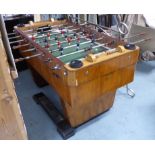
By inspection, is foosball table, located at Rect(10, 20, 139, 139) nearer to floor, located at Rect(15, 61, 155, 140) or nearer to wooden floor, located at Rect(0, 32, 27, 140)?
floor, located at Rect(15, 61, 155, 140)

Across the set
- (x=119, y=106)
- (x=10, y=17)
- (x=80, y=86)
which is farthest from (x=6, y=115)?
(x=10, y=17)

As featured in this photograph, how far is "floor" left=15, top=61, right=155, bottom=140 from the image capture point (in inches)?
72.9

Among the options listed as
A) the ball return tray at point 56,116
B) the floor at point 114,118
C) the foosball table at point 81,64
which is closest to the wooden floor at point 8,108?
the foosball table at point 81,64

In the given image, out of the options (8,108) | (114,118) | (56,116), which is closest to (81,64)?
(8,108)

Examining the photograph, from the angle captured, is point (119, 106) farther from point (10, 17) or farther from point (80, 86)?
point (10, 17)

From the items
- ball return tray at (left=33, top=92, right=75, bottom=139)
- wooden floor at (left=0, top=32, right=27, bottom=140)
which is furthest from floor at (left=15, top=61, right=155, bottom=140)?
wooden floor at (left=0, top=32, right=27, bottom=140)

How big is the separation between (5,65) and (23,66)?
8.08 feet

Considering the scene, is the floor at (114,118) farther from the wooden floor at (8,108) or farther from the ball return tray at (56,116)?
the wooden floor at (8,108)

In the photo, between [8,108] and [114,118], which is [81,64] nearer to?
[8,108]

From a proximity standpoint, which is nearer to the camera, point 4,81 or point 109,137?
point 4,81

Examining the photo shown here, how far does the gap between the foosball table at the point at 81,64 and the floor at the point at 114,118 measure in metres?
0.13

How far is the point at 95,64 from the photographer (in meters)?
1.37

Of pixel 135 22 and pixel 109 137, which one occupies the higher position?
pixel 135 22

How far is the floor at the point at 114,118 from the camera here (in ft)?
6.07
